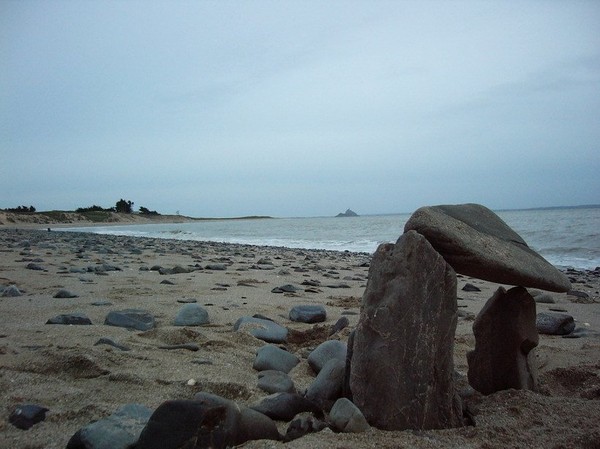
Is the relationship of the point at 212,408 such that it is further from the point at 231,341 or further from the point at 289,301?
the point at 289,301

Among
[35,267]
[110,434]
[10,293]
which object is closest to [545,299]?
[110,434]

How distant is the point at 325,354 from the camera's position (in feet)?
11.0

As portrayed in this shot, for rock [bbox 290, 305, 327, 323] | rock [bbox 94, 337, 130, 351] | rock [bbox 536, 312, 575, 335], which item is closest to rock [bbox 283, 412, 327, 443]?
rock [bbox 94, 337, 130, 351]

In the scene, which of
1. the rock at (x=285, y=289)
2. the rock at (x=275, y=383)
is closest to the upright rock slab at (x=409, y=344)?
the rock at (x=275, y=383)

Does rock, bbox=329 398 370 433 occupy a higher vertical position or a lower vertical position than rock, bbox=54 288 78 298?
lower

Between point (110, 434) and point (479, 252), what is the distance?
6.34 feet

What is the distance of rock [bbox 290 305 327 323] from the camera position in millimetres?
5004

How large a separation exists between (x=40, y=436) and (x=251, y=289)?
518cm

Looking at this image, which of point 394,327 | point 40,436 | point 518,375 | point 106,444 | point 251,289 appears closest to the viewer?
point 106,444

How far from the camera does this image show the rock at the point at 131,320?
13.7 ft

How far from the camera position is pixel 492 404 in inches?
111

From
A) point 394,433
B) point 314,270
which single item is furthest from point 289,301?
point 314,270

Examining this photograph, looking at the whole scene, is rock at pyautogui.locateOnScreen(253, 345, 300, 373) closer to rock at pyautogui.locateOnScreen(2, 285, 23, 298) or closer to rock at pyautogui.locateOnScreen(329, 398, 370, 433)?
rock at pyautogui.locateOnScreen(329, 398, 370, 433)

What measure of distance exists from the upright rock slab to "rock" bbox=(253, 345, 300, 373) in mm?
856
